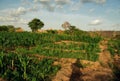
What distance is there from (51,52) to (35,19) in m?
32.5

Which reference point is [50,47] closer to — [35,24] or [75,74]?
[75,74]

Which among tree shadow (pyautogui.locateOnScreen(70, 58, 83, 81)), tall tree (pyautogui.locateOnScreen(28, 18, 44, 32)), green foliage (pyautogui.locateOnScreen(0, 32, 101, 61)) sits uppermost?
tall tree (pyautogui.locateOnScreen(28, 18, 44, 32))

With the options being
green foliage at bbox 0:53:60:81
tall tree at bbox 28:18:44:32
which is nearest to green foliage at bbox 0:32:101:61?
green foliage at bbox 0:53:60:81

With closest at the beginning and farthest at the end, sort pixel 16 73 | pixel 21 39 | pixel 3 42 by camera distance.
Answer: pixel 16 73 < pixel 3 42 < pixel 21 39

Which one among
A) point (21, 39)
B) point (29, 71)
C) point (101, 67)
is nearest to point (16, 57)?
point (29, 71)

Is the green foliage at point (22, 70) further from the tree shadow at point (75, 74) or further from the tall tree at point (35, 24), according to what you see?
the tall tree at point (35, 24)

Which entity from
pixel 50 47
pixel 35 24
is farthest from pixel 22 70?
pixel 35 24

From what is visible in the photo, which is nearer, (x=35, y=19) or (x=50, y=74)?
(x=50, y=74)

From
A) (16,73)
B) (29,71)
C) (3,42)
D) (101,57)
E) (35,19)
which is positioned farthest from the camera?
(35,19)

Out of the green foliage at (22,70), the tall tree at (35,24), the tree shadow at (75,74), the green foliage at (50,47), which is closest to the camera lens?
the green foliage at (22,70)

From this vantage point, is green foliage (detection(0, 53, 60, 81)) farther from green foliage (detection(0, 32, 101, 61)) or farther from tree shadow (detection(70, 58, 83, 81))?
green foliage (detection(0, 32, 101, 61))

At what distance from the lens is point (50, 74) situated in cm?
904

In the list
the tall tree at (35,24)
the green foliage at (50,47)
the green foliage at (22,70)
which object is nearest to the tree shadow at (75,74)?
the green foliage at (22,70)

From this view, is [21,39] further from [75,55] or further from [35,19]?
[35,19]
